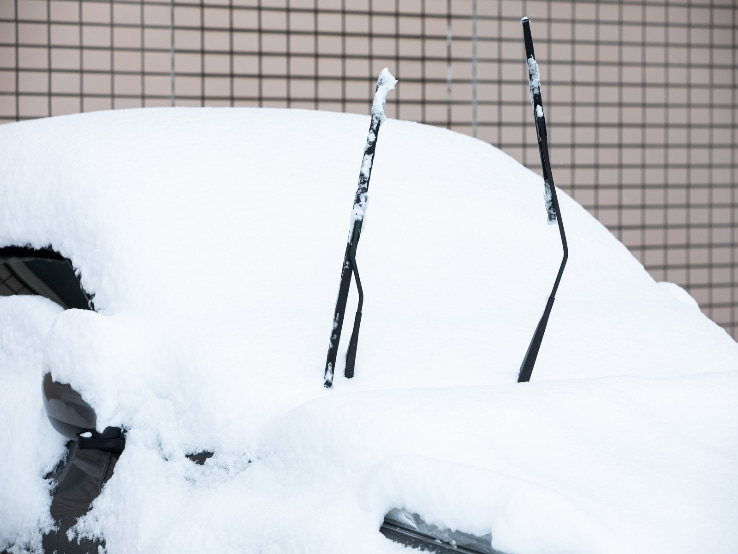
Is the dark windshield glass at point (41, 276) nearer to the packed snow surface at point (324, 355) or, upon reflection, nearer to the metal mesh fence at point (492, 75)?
the packed snow surface at point (324, 355)

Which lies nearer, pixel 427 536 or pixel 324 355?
pixel 427 536

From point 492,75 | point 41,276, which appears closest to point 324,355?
point 41,276

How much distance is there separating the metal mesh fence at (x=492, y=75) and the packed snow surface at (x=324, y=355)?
2.79m

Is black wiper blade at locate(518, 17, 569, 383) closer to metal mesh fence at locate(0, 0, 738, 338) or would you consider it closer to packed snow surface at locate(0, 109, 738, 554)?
packed snow surface at locate(0, 109, 738, 554)

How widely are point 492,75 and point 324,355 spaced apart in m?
4.05

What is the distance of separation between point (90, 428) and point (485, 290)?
32.7 inches

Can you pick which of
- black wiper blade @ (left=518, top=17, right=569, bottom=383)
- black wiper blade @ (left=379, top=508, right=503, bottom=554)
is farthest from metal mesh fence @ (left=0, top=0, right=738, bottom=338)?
black wiper blade @ (left=379, top=508, right=503, bottom=554)

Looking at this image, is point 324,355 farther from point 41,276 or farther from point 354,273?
point 41,276

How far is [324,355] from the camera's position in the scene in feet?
4.88

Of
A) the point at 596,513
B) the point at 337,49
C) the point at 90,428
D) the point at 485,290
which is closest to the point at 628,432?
the point at 596,513

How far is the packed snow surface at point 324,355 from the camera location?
117 centimetres

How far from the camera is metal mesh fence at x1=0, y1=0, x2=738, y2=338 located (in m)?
4.68

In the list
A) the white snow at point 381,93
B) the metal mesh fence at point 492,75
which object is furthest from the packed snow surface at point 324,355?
the metal mesh fence at point 492,75

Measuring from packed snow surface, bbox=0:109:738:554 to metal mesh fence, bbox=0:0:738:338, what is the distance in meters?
2.79
